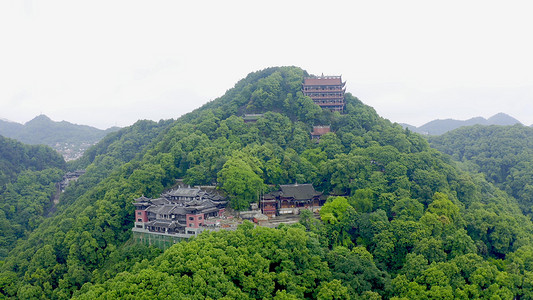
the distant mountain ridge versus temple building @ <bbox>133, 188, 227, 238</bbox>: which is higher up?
the distant mountain ridge

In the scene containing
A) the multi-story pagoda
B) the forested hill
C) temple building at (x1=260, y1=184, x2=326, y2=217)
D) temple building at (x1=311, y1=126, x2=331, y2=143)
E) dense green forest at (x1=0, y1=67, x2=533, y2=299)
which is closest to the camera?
dense green forest at (x1=0, y1=67, x2=533, y2=299)

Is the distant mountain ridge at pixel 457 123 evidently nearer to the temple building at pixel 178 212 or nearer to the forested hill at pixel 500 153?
the forested hill at pixel 500 153

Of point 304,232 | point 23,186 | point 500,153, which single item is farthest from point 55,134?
point 500,153

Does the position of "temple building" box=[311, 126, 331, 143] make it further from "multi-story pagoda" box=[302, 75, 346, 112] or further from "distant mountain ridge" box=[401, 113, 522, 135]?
"distant mountain ridge" box=[401, 113, 522, 135]

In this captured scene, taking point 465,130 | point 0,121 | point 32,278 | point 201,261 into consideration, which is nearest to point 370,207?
point 201,261

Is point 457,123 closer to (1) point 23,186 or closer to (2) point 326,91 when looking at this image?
(2) point 326,91

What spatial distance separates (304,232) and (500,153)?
38.7m

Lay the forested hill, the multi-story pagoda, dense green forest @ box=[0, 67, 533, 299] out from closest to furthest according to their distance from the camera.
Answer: dense green forest @ box=[0, 67, 533, 299]
the forested hill
the multi-story pagoda

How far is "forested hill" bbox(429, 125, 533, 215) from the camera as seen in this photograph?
39.7m

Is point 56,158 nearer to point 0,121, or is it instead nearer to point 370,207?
point 370,207

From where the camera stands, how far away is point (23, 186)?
48.7 meters

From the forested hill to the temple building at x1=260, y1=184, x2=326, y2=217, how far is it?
2403 cm

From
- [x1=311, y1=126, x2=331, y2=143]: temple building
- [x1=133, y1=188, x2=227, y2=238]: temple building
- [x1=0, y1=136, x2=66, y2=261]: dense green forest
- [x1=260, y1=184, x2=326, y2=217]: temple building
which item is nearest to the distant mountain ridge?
[x1=311, y1=126, x2=331, y2=143]: temple building

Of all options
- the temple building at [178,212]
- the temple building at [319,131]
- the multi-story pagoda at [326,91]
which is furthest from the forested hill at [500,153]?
the temple building at [178,212]
